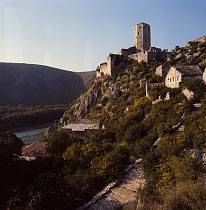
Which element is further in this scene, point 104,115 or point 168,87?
point 104,115

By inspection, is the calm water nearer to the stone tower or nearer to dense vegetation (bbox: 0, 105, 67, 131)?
dense vegetation (bbox: 0, 105, 67, 131)

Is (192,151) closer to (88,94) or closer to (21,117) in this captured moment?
(88,94)

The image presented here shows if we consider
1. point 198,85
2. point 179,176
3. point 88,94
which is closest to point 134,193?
point 179,176

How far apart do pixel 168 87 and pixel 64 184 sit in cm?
2185

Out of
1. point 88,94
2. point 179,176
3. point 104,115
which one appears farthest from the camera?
point 88,94

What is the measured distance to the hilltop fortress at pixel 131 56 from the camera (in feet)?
205

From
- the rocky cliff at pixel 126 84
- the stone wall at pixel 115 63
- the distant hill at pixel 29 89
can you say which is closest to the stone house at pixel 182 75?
the rocky cliff at pixel 126 84

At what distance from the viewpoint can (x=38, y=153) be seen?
35.8 m

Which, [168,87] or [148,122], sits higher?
[168,87]

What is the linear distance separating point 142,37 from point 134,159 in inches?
1977

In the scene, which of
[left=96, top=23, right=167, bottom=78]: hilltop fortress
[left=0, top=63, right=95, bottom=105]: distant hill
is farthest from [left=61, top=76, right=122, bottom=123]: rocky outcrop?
[left=0, top=63, right=95, bottom=105]: distant hill

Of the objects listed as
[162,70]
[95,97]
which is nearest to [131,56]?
[95,97]

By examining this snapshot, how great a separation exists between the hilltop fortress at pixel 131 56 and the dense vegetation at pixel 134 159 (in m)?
18.4

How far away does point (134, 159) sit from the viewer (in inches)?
1129
